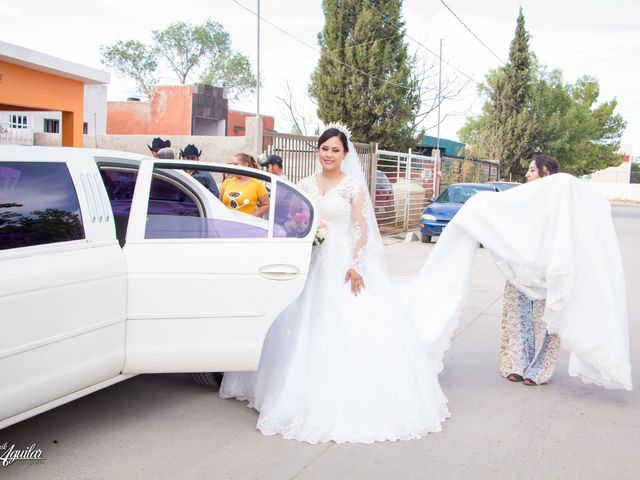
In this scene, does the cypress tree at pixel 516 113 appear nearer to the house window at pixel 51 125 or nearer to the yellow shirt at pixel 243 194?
the house window at pixel 51 125

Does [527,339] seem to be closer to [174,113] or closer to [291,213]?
[291,213]

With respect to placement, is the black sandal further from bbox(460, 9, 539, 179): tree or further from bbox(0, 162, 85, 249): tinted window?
bbox(460, 9, 539, 179): tree

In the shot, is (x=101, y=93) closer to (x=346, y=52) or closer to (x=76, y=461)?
(x=346, y=52)

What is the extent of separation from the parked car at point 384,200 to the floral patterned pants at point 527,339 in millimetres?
12880

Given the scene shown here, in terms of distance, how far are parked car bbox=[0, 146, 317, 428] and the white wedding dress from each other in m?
0.28

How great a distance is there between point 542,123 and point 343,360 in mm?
45283

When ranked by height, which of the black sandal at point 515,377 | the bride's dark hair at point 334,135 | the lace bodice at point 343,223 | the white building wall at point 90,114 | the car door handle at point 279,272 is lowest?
the black sandal at point 515,377

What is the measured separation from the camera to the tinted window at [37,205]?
3.27 meters

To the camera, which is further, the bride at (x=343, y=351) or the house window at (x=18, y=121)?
the house window at (x=18, y=121)

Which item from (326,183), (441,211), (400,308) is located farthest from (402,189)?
(400,308)

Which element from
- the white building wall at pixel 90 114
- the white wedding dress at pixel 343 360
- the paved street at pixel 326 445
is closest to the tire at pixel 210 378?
the paved street at pixel 326 445

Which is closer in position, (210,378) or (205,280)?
(205,280)

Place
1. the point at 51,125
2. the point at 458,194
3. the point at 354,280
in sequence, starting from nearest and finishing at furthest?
the point at 354,280, the point at 458,194, the point at 51,125

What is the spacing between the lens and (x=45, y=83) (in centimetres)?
1254
